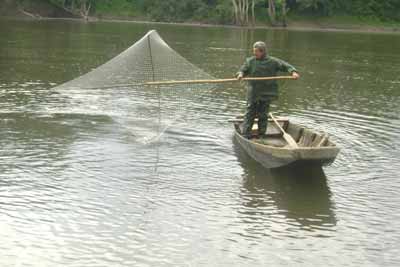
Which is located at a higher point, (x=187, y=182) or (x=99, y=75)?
(x=99, y=75)

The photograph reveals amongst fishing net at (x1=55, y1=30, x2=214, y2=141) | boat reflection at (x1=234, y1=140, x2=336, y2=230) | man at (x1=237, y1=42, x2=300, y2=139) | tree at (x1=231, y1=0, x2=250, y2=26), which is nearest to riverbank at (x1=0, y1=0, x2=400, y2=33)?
tree at (x1=231, y1=0, x2=250, y2=26)

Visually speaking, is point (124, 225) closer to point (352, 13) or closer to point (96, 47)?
point (96, 47)

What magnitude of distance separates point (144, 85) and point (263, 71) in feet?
11.1

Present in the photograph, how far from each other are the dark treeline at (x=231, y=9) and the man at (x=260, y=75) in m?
61.2

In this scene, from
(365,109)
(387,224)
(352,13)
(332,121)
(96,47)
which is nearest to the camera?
(387,224)

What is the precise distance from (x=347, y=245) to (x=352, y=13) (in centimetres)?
7317

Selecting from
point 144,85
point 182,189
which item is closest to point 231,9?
point 144,85

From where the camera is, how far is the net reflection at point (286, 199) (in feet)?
30.8

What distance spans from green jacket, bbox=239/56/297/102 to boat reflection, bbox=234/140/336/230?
4.44ft

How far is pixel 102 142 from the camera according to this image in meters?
13.4

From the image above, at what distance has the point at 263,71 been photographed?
39.7ft

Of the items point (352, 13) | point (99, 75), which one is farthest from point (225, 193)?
point (352, 13)

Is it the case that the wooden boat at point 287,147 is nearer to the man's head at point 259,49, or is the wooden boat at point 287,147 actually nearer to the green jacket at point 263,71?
the green jacket at point 263,71

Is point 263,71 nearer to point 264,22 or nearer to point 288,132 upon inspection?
point 288,132
